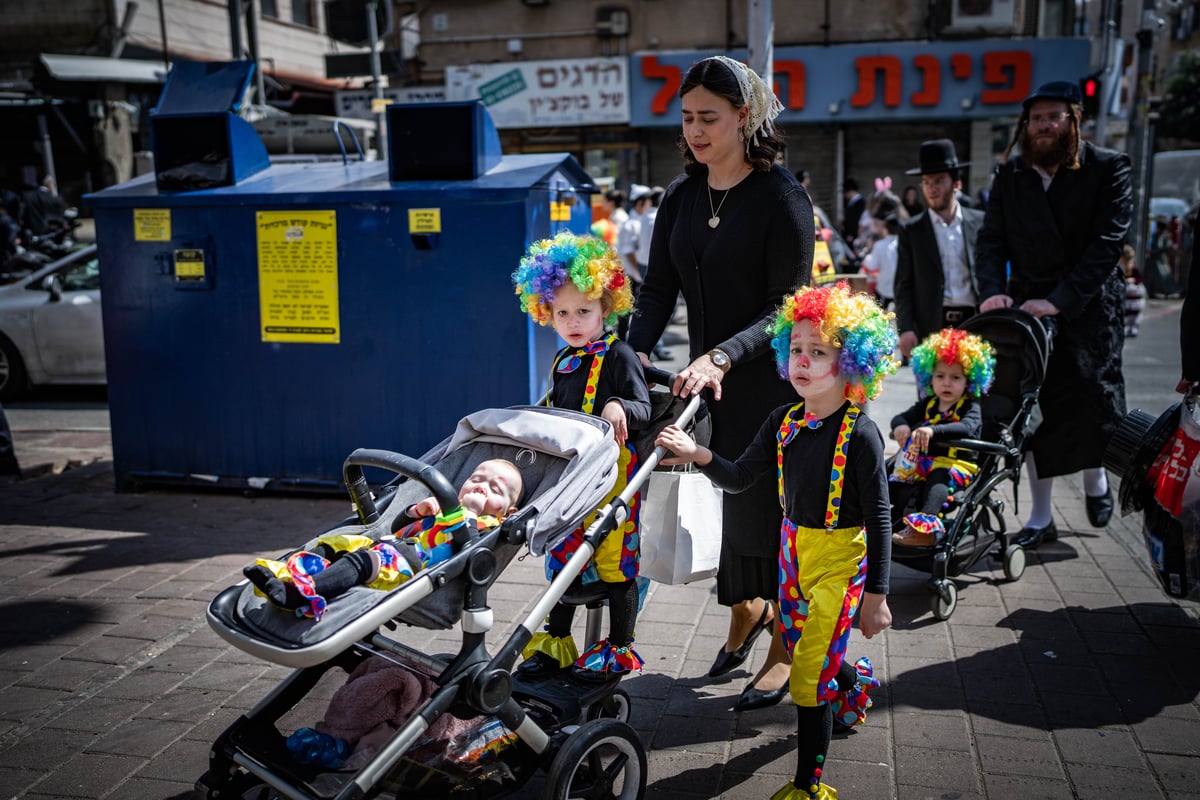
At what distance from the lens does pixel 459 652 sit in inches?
110

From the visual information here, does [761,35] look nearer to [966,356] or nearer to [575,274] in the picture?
[966,356]

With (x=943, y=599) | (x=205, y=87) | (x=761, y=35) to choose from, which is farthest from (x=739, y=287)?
(x=205, y=87)

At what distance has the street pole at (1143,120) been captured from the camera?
1552 cm

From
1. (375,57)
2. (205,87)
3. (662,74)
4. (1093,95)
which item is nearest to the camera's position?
(205,87)

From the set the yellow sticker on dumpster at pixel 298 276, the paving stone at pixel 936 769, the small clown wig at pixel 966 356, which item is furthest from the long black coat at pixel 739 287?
the yellow sticker on dumpster at pixel 298 276

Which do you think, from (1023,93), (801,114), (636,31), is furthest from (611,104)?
(1023,93)

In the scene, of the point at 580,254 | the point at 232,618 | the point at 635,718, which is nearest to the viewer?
the point at 232,618

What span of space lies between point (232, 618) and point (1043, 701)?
2.87 m

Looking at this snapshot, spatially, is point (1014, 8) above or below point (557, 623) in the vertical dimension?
above

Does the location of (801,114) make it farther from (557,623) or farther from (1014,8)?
(557,623)

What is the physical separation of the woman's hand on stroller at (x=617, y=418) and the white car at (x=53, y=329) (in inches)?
337

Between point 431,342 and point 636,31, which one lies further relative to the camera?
point 636,31

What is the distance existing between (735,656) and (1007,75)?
18106 millimetres

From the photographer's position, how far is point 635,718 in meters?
3.66
